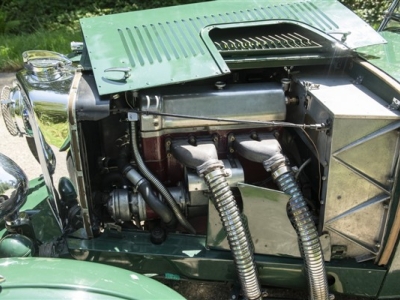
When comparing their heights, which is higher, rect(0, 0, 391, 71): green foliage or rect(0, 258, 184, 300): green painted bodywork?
rect(0, 258, 184, 300): green painted bodywork

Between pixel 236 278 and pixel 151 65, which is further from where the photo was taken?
pixel 236 278

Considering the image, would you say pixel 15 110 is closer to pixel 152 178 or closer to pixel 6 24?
pixel 152 178

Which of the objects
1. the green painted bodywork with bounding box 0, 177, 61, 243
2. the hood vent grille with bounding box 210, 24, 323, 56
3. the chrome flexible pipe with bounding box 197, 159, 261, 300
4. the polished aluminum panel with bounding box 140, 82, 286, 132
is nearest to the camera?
the chrome flexible pipe with bounding box 197, 159, 261, 300

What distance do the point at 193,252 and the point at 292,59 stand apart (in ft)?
3.69

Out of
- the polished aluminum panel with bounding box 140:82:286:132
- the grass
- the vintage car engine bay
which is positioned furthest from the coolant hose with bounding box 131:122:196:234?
the grass

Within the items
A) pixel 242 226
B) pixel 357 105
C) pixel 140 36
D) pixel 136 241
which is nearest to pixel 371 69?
pixel 357 105

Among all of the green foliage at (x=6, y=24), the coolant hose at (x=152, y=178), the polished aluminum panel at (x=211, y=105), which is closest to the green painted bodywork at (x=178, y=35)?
the polished aluminum panel at (x=211, y=105)

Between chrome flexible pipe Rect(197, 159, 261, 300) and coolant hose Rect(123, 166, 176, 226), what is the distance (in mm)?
310

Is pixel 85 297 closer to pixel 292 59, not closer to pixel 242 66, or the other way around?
pixel 242 66

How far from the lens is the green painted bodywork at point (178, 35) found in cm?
237

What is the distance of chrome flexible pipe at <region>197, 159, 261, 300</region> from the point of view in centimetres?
232

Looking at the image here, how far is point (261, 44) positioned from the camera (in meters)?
2.62

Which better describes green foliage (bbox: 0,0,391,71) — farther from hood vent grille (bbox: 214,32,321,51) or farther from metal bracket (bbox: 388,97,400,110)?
metal bracket (bbox: 388,97,400,110)

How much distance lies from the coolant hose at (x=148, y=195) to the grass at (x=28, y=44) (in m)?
4.81
